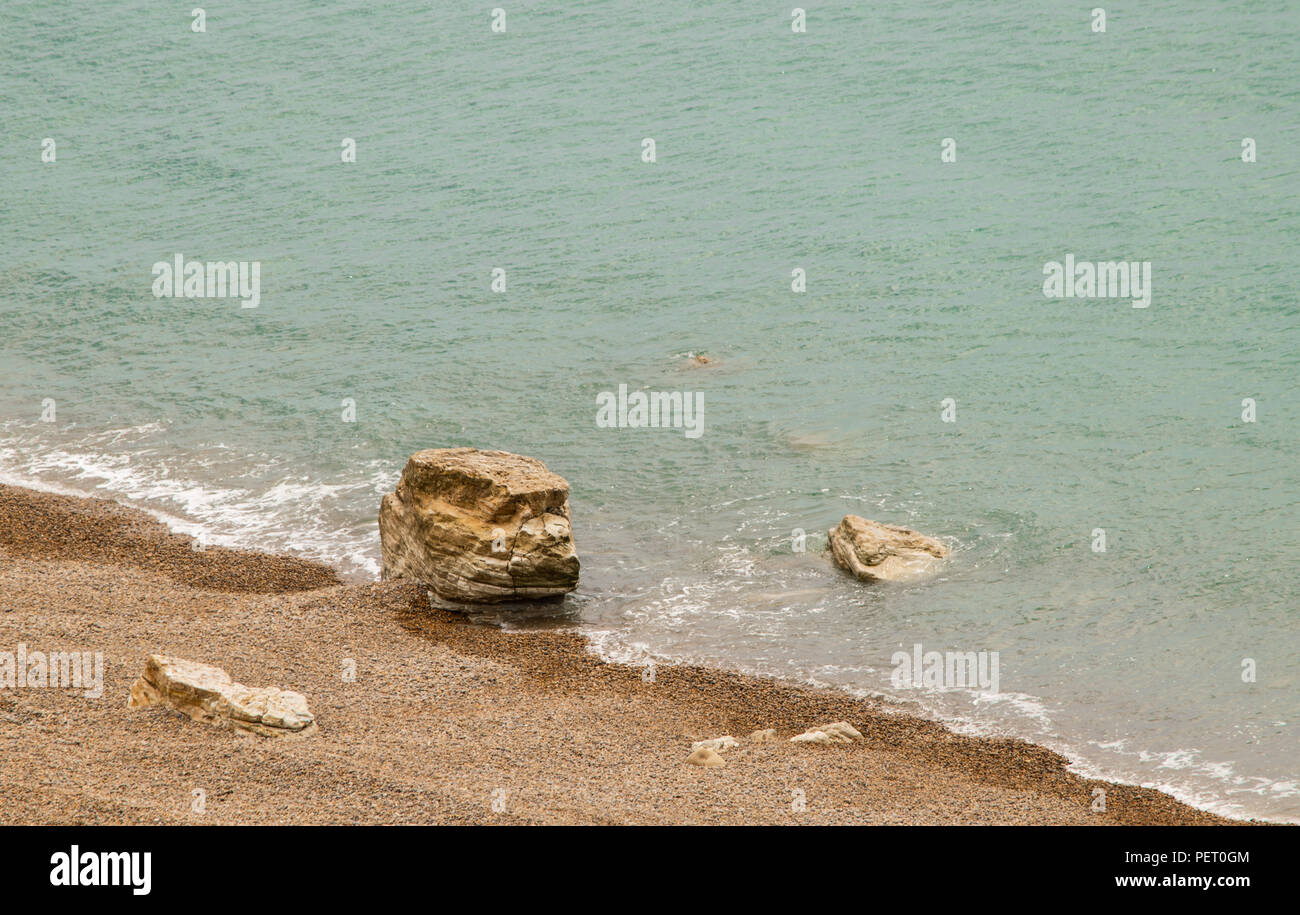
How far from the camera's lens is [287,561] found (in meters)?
20.6

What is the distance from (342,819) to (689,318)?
65.3 ft

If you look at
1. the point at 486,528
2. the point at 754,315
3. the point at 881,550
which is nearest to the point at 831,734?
the point at 881,550

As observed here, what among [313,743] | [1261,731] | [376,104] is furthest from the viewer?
[376,104]

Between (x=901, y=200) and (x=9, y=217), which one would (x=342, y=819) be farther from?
(x=9, y=217)

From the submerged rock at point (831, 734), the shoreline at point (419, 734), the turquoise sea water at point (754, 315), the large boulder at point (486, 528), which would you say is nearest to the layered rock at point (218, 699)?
the shoreline at point (419, 734)

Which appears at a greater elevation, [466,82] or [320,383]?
[466,82]

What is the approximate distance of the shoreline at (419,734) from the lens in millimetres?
12523

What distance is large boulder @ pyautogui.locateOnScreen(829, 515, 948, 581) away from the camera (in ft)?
64.3

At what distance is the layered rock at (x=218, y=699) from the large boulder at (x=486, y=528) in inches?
173

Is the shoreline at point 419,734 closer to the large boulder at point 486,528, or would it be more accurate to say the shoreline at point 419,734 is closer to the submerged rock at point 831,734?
the submerged rock at point 831,734

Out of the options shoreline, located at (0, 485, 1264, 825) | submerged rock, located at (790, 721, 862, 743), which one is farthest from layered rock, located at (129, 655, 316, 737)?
submerged rock, located at (790, 721, 862, 743)

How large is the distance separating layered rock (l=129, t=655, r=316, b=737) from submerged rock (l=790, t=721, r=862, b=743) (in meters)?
5.30

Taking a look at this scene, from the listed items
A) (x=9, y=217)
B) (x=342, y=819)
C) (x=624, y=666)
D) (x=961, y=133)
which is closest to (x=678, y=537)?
(x=624, y=666)

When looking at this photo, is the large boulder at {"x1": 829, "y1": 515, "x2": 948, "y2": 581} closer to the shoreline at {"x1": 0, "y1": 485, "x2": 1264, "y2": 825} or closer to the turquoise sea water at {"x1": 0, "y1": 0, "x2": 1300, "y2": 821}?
the turquoise sea water at {"x1": 0, "y1": 0, "x2": 1300, "y2": 821}
